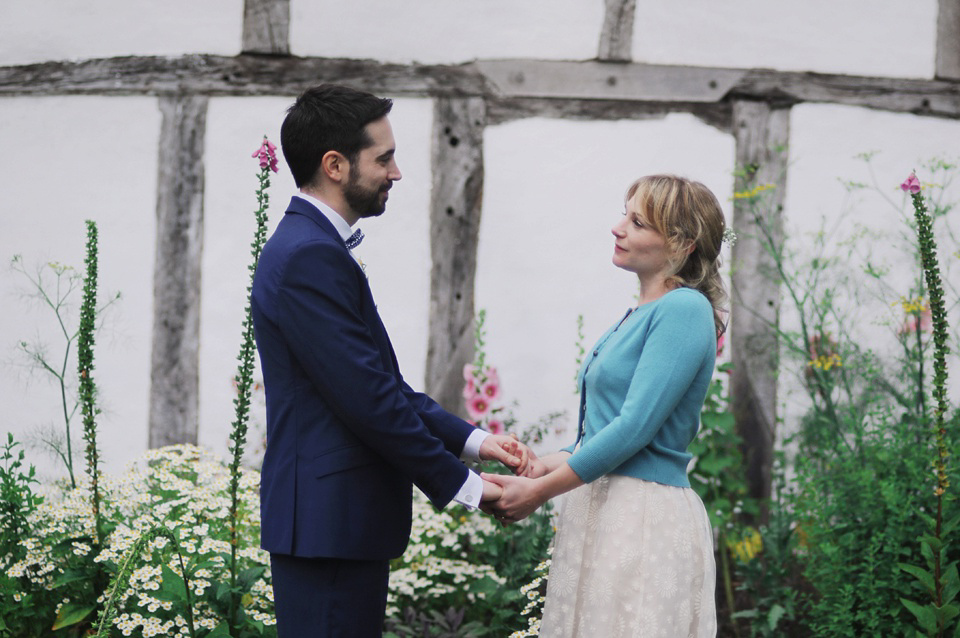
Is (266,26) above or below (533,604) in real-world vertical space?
above

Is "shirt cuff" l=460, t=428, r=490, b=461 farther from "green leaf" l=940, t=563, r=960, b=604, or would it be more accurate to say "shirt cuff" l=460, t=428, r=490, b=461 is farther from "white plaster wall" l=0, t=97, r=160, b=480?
"white plaster wall" l=0, t=97, r=160, b=480

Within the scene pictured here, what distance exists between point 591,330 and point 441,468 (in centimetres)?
262

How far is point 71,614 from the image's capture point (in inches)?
113

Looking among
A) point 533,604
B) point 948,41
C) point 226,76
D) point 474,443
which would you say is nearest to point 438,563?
point 533,604

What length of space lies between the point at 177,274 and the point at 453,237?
137 centimetres

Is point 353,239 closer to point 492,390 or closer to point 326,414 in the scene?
point 326,414

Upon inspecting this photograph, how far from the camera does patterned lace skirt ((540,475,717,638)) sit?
2.03 meters

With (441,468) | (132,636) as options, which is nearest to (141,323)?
(132,636)

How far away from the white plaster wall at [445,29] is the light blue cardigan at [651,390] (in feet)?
8.93

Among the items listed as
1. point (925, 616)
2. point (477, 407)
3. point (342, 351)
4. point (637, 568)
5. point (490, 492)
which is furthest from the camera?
point (477, 407)

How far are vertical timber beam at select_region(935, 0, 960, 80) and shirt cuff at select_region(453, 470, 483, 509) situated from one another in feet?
12.9

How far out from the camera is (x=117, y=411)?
4387mm

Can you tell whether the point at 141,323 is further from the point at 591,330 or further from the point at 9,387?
the point at 591,330

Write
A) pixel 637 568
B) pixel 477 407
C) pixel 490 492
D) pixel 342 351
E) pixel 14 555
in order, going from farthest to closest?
pixel 477 407 < pixel 14 555 < pixel 490 492 < pixel 637 568 < pixel 342 351
